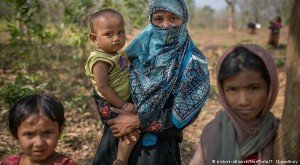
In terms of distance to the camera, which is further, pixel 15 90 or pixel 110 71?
pixel 15 90

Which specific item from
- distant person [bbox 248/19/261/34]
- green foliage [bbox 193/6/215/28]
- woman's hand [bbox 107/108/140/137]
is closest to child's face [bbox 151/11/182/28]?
woman's hand [bbox 107/108/140/137]

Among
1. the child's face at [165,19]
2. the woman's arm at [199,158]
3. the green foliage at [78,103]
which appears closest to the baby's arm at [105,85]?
the child's face at [165,19]

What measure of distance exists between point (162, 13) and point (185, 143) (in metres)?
2.80

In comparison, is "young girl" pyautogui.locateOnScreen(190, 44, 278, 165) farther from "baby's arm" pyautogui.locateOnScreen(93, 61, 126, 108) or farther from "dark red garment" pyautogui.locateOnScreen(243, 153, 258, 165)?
"baby's arm" pyautogui.locateOnScreen(93, 61, 126, 108)

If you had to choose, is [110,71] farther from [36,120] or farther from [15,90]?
[15,90]

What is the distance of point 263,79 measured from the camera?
1723 mm

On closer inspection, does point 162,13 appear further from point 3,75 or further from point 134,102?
point 3,75

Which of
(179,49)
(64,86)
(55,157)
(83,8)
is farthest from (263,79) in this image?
(64,86)

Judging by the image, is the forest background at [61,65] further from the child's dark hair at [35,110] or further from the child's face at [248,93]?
the child's face at [248,93]

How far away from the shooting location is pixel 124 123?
2092 mm

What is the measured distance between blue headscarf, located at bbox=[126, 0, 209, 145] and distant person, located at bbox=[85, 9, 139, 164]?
0.23 feet

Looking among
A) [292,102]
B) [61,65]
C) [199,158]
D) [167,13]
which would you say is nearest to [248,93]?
[292,102]

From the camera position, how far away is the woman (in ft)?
6.73

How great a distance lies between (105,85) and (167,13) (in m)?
0.53
